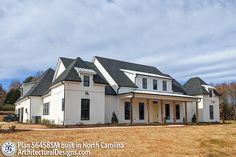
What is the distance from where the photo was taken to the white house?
971 inches

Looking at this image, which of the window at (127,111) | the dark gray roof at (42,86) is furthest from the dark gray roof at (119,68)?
the dark gray roof at (42,86)

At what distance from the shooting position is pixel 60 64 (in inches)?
1169

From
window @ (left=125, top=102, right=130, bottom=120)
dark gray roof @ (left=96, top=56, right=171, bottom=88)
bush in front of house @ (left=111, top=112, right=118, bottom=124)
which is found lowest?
bush in front of house @ (left=111, top=112, right=118, bottom=124)

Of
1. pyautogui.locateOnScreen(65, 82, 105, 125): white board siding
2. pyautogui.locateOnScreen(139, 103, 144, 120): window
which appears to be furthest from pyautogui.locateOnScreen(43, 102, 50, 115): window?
pyautogui.locateOnScreen(139, 103, 144, 120): window

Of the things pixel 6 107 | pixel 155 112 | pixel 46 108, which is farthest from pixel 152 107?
pixel 6 107

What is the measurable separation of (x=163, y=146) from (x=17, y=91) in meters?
47.1

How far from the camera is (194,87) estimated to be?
38.9 meters

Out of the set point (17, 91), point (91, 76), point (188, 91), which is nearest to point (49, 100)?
point (91, 76)

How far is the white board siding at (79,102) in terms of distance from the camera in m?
24.1

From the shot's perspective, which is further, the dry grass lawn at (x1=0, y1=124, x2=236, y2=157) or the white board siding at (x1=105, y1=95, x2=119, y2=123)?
the white board siding at (x1=105, y1=95, x2=119, y2=123)

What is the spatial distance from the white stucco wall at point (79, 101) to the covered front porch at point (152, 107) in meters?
2.89

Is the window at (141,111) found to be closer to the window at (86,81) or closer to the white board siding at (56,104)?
the window at (86,81)

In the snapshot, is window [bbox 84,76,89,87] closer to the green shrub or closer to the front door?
the front door

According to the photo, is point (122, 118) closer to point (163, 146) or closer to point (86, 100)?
point (86, 100)
